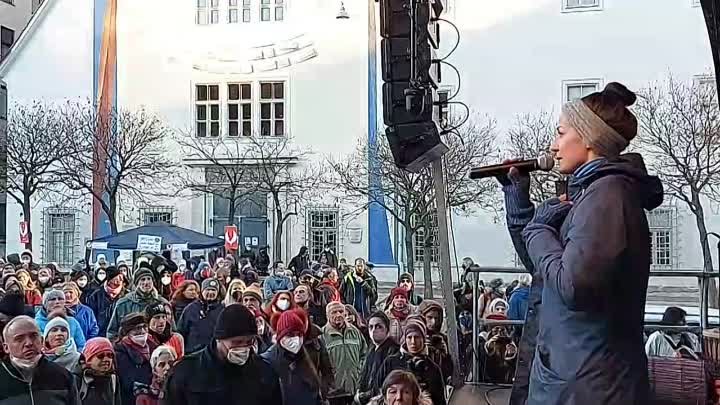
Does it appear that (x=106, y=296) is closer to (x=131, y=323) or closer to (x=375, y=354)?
(x=131, y=323)

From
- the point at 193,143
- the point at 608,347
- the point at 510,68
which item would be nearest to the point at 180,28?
the point at 193,143

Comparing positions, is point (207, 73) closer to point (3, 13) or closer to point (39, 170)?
point (39, 170)

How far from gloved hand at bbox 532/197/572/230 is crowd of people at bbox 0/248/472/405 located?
237cm

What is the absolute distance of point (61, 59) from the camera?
101 feet

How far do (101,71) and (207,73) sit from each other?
11.0ft

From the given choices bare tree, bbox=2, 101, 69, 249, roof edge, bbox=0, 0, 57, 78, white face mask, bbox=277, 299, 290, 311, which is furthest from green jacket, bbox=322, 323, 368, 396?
roof edge, bbox=0, 0, 57, 78

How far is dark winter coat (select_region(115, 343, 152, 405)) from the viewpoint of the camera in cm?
620

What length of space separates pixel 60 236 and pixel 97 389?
25.7 metres

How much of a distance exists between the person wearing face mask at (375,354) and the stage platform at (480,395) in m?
0.67

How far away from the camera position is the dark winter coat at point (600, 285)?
2.10m

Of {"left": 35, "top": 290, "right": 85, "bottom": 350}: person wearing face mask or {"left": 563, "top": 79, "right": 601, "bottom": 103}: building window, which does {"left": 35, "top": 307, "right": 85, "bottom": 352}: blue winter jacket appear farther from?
{"left": 563, "top": 79, "right": 601, "bottom": 103}: building window

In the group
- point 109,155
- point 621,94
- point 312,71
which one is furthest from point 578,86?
point 621,94

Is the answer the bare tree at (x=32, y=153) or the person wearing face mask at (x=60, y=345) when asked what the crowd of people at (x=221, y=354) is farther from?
the bare tree at (x=32, y=153)

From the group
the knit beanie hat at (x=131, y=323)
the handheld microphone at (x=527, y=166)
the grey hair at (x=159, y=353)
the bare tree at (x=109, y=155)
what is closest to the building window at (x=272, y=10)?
the bare tree at (x=109, y=155)
